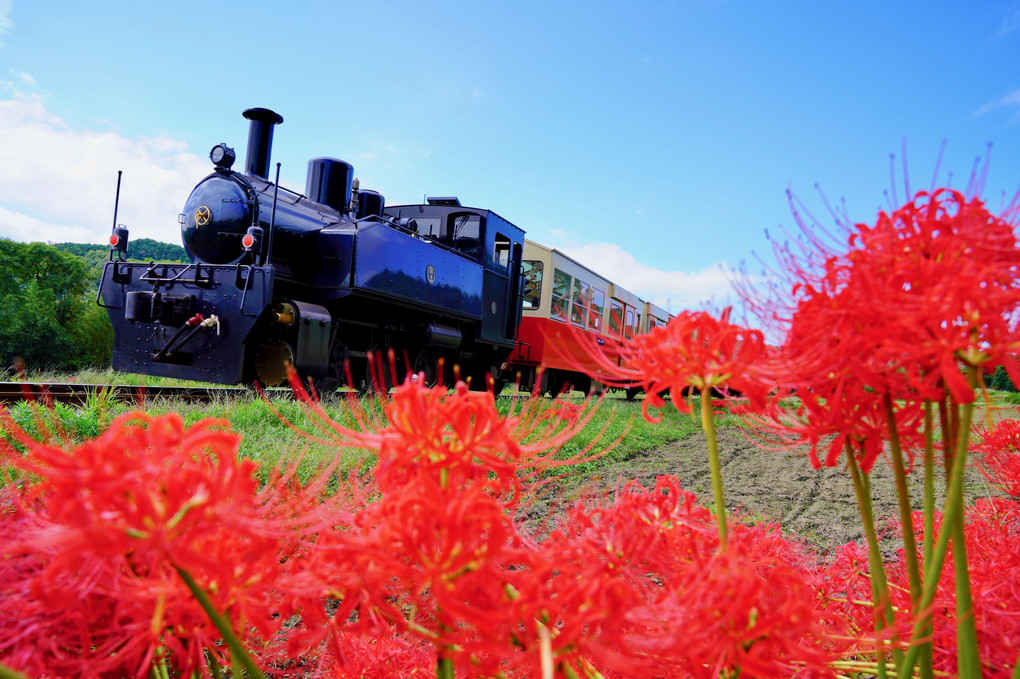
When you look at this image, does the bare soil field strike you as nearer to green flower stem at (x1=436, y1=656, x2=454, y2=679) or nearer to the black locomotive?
green flower stem at (x1=436, y1=656, x2=454, y2=679)

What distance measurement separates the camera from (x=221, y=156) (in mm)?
7090

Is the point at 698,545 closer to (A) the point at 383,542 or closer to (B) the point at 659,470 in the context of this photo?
(A) the point at 383,542

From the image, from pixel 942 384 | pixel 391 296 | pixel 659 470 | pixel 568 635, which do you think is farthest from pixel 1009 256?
pixel 391 296

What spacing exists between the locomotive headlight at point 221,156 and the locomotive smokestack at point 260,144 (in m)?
0.50

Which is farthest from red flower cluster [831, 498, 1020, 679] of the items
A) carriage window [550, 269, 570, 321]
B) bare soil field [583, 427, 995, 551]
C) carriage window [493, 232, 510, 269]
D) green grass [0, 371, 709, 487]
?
carriage window [550, 269, 570, 321]

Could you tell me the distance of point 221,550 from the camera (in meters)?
0.59

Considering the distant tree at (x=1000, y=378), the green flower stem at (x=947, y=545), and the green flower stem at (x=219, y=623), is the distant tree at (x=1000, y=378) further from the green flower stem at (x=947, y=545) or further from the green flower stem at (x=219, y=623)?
the green flower stem at (x=219, y=623)

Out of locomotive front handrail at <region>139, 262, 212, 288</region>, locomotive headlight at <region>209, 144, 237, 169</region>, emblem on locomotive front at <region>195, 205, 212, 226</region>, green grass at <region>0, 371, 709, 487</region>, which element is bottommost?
green grass at <region>0, 371, 709, 487</region>

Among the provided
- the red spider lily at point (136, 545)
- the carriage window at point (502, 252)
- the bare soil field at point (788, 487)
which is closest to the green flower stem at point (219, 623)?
the red spider lily at point (136, 545)

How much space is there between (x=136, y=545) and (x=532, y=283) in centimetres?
1190

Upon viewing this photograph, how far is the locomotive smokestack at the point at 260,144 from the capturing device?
7652mm

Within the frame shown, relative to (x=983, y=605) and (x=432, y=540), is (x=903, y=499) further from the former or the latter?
(x=432, y=540)

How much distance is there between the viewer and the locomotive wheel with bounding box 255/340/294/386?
6.69m

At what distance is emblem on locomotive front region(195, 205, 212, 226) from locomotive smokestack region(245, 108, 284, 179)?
0.86 meters
